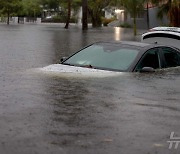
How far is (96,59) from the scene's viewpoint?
11180mm

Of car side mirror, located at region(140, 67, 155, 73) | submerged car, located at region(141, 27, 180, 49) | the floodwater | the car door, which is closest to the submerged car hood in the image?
the floodwater

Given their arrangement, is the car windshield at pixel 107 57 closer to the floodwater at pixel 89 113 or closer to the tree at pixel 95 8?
the floodwater at pixel 89 113

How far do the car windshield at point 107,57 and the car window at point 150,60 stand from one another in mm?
208

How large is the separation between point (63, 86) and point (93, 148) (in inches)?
168

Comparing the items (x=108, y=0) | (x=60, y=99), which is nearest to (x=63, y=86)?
(x=60, y=99)

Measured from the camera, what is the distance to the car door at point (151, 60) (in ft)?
36.1

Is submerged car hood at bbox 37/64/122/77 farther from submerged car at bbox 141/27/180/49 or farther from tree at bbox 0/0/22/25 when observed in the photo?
tree at bbox 0/0/22/25

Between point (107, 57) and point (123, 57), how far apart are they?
0.36 meters

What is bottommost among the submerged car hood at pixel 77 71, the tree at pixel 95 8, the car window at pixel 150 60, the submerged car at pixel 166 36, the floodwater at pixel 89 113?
the floodwater at pixel 89 113

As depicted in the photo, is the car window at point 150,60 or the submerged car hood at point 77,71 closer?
the submerged car hood at point 77,71

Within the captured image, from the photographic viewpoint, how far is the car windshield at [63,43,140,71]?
10.9 meters

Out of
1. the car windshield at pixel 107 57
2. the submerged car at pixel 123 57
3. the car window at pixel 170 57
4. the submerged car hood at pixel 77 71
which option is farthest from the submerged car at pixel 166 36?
the submerged car hood at pixel 77 71

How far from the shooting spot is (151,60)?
1149 cm

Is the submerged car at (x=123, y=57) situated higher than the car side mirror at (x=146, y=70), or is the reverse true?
the submerged car at (x=123, y=57)
